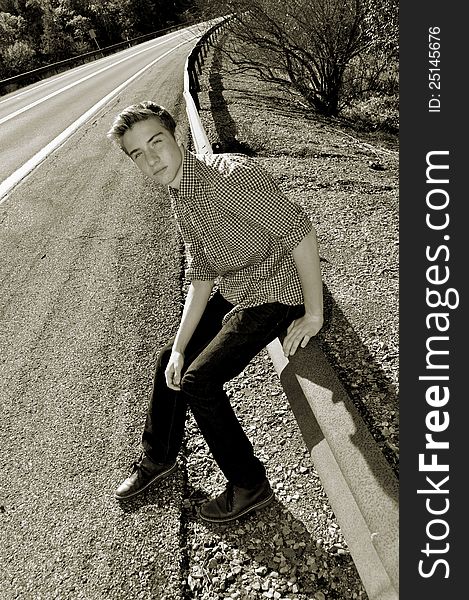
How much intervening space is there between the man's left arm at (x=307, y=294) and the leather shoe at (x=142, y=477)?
901 millimetres

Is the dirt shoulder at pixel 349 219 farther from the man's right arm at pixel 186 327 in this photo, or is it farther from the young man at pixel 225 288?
the man's right arm at pixel 186 327

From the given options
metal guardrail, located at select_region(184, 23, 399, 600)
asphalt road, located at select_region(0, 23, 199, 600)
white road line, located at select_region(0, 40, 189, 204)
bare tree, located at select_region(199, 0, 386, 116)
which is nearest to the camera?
metal guardrail, located at select_region(184, 23, 399, 600)

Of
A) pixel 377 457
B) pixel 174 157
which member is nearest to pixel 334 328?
pixel 377 457

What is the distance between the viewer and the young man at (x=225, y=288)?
235 centimetres

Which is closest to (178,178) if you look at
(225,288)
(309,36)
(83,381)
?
(225,288)

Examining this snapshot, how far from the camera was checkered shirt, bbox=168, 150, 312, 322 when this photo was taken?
2.32m

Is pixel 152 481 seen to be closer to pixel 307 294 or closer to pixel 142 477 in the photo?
pixel 142 477

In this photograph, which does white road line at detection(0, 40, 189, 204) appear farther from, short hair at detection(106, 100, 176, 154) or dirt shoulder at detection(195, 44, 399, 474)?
short hair at detection(106, 100, 176, 154)

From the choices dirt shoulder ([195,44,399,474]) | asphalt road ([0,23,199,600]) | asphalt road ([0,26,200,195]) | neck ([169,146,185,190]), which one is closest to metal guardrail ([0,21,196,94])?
asphalt road ([0,26,200,195])

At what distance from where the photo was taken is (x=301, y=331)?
2590 millimetres

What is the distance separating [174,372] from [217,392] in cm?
27

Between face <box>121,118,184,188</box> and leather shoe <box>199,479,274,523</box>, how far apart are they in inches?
59.0

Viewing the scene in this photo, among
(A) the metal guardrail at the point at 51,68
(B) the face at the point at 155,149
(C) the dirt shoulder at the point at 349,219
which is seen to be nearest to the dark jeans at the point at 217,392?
(C) the dirt shoulder at the point at 349,219

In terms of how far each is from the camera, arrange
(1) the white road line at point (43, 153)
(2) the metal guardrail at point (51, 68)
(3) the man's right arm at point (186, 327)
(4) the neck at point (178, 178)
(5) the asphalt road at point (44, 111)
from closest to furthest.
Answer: (4) the neck at point (178, 178) < (3) the man's right arm at point (186, 327) < (1) the white road line at point (43, 153) < (5) the asphalt road at point (44, 111) < (2) the metal guardrail at point (51, 68)
